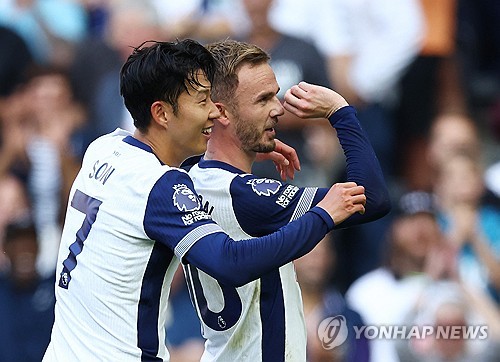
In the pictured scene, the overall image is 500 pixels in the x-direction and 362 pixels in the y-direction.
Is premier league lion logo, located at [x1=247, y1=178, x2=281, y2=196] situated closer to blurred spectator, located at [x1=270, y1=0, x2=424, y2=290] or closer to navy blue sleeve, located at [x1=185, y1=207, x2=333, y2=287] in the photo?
navy blue sleeve, located at [x1=185, y1=207, x2=333, y2=287]

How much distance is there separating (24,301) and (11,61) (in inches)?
86.8

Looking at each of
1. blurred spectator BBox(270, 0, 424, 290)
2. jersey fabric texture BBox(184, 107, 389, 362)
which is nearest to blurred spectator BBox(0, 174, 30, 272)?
blurred spectator BBox(270, 0, 424, 290)

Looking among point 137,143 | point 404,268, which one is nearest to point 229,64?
point 137,143

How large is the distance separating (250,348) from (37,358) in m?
4.97

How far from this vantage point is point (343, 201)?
14.3 feet

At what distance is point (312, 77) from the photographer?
9.34 metres

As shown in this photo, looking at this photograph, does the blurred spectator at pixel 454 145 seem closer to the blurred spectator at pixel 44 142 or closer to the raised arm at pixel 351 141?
the blurred spectator at pixel 44 142

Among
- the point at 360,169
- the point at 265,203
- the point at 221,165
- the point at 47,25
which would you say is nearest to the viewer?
the point at 265,203

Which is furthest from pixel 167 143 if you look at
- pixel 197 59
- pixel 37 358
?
pixel 37 358

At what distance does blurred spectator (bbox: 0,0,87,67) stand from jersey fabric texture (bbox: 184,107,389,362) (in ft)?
17.4

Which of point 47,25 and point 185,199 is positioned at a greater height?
point 185,199

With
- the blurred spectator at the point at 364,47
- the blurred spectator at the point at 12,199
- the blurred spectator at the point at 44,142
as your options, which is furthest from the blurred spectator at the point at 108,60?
the blurred spectator at the point at 364,47

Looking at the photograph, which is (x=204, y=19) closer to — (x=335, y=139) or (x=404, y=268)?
(x=335, y=139)

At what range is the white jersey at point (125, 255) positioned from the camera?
4.21 metres
